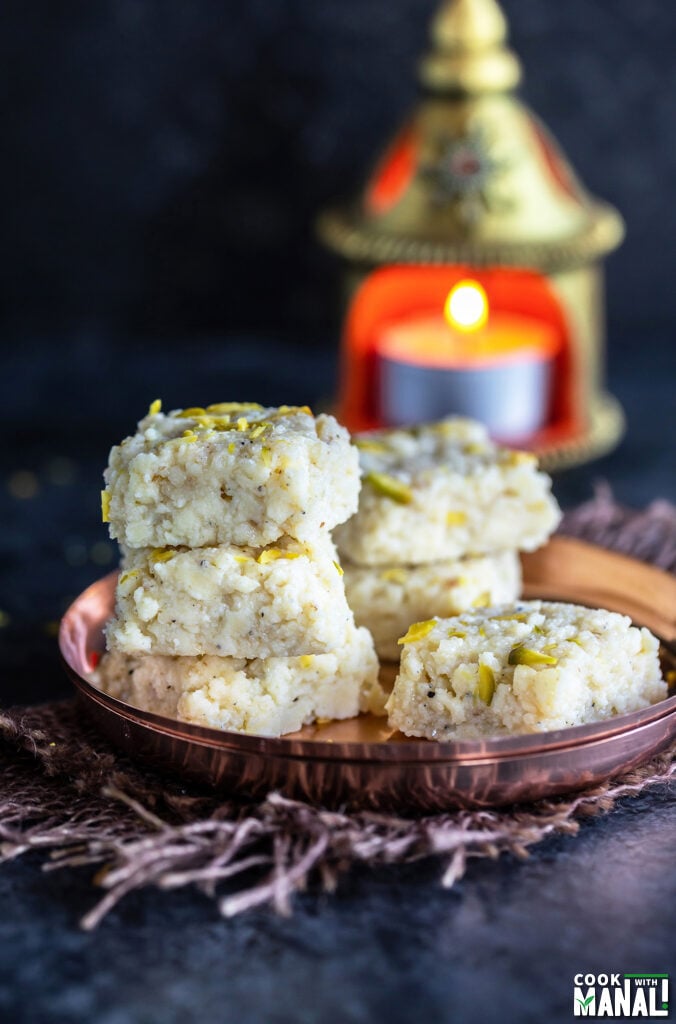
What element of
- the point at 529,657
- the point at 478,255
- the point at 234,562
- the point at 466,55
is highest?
the point at 466,55

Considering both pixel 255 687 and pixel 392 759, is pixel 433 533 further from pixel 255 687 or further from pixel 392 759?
pixel 392 759

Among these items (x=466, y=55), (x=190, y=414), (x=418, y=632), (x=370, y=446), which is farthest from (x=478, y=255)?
(x=418, y=632)

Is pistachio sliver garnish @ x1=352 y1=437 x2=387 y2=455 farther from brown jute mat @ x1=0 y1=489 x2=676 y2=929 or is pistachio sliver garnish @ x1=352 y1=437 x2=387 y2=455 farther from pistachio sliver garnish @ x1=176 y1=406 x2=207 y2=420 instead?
brown jute mat @ x1=0 y1=489 x2=676 y2=929

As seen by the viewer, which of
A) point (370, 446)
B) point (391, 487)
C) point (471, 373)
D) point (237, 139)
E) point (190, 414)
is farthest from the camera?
point (237, 139)

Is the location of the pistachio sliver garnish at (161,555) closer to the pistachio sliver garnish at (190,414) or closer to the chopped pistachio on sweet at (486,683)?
the pistachio sliver garnish at (190,414)

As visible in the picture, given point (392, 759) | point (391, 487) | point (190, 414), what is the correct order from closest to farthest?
point (392, 759) → point (190, 414) → point (391, 487)

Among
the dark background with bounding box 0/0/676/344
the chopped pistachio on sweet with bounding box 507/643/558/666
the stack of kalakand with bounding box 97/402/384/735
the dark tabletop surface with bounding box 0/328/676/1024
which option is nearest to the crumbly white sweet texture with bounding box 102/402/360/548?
the stack of kalakand with bounding box 97/402/384/735

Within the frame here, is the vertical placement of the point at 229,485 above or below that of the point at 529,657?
above

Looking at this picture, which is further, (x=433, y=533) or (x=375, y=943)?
(x=433, y=533)
